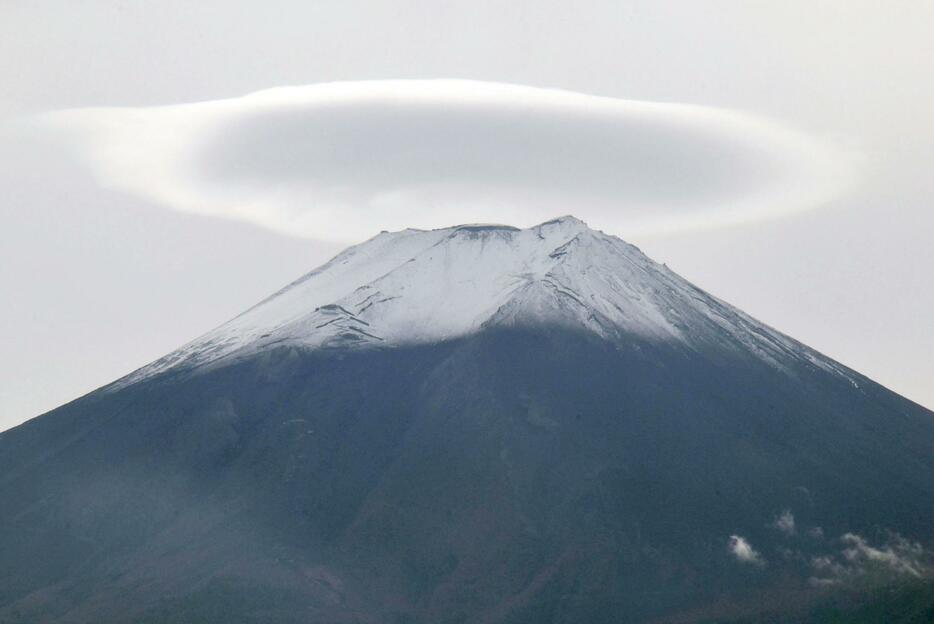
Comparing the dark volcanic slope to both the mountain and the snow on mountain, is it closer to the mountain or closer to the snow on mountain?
the mountain

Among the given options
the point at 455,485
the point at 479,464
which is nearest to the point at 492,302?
the point at 479,464

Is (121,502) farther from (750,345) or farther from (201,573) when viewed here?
(750,345)

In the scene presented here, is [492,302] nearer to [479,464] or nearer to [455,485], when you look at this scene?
[479,464]

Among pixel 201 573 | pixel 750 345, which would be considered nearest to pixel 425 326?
pixel 750 345

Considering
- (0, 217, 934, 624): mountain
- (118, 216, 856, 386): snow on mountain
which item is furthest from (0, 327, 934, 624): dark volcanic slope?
(118, 216, 856, 386): snow on mountain

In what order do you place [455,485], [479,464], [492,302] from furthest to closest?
[492,302] → [479,464] → [455,485]
